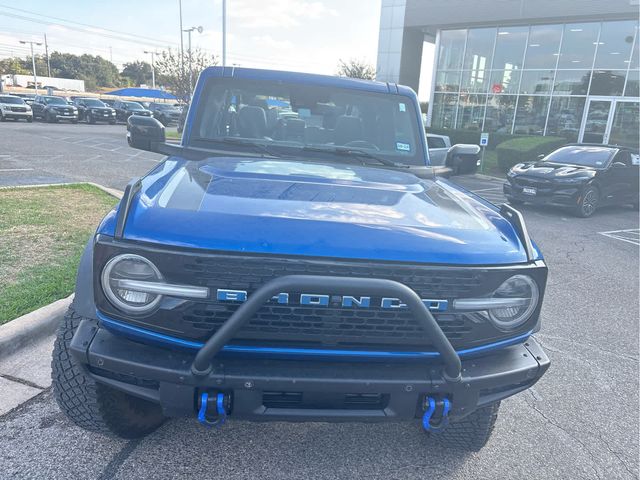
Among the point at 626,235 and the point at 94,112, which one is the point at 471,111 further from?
the point at 94,112

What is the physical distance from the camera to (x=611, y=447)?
9.26 ft

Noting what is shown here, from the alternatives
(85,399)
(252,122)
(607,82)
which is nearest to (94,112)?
(607,82)

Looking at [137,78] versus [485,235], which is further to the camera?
[137,78]

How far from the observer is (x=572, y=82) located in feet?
69.9

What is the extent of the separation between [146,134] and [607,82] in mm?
22225

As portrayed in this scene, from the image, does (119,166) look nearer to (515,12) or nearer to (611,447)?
(611,447)

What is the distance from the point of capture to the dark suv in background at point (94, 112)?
31.3 metres

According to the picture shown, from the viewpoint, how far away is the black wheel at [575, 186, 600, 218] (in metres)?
9.96

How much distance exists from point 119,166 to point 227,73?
10637mm

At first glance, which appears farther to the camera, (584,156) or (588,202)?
(584,156)

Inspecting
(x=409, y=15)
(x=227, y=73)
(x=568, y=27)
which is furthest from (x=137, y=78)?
(x=227, y=73)

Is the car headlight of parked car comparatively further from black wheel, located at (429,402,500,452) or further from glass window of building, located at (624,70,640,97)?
glass window of building, located at (624,70,640,97)

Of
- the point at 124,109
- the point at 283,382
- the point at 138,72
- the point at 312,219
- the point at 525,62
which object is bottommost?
the point at 124,109

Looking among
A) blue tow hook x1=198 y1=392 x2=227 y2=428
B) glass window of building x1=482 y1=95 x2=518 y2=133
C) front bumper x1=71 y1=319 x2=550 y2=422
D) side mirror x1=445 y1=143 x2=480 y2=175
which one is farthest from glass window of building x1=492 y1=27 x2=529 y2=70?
blue tow hook x1=198 y1=392 x2=227 y2=428
